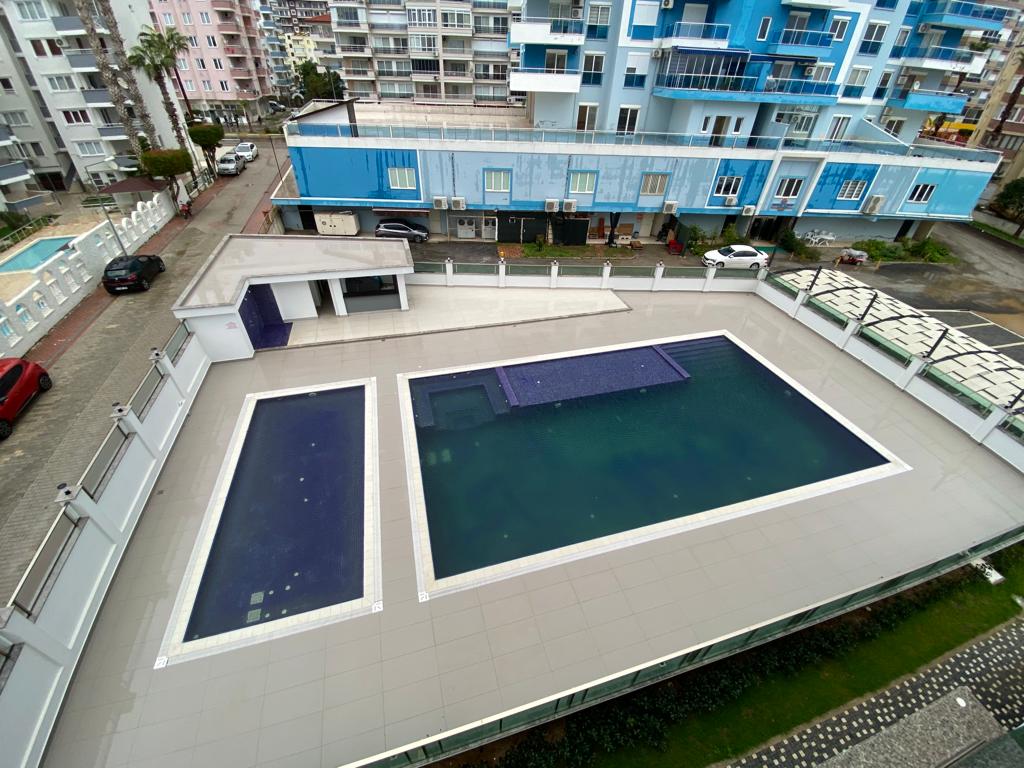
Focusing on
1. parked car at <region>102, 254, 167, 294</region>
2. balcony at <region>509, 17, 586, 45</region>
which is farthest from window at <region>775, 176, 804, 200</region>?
parked car at <region>102, 254, 167, 294</region>

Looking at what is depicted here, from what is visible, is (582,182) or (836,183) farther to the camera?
(836,183)

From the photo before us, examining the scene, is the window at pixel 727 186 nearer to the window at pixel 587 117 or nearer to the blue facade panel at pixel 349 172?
the window at pixel 587 117

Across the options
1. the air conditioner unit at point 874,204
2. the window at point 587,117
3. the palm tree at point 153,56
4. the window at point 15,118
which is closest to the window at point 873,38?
the air conditioner unit at point 874,204

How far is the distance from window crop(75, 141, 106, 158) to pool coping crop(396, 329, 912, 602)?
34976 millimetres

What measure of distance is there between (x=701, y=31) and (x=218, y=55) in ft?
183

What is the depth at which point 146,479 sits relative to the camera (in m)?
12.3

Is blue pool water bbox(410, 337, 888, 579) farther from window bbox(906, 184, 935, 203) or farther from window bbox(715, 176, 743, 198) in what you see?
window bbox(906, 184, 935, 203)

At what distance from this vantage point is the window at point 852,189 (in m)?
28.8

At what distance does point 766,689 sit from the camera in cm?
970

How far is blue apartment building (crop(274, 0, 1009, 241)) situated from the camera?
25156mm

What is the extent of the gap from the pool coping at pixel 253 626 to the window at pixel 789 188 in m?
28.8

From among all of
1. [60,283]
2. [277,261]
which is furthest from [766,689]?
[60,283]

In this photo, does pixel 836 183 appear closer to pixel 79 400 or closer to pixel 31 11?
pixel 79 400

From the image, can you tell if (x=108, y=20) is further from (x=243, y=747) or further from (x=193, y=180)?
(x=243, y=747)
